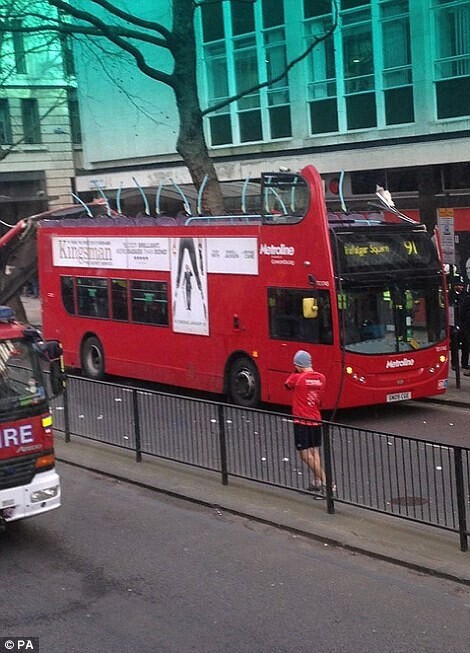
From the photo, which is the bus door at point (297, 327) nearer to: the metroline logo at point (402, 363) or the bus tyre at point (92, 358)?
the metroline logo at point (402, 363)

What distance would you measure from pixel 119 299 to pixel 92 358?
182 cm

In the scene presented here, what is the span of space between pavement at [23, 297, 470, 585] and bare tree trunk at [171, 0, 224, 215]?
7.86 metres

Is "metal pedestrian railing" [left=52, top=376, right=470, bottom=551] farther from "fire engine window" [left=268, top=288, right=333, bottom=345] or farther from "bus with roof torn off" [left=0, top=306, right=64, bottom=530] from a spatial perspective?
"fire engine window" [left=268, top=288, right=333, bottom=345]

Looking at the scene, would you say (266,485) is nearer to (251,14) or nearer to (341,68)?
(341,68)

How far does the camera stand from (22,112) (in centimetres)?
4269

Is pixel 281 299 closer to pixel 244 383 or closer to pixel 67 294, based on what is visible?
pixel 244 383

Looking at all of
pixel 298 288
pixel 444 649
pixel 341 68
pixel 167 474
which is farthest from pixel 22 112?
pixel 444 649

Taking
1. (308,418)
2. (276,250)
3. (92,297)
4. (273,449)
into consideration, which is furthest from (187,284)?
(308,418)

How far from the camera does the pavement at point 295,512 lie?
8.55 meters

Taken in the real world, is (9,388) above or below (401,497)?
above

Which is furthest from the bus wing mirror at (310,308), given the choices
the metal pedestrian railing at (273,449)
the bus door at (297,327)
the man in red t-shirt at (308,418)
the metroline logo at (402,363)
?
the man in red t-shirt at (308,418)

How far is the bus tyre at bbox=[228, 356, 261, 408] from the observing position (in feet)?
52.0

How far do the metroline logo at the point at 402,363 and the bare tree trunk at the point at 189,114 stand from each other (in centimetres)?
663

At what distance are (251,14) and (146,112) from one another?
5759 mm
